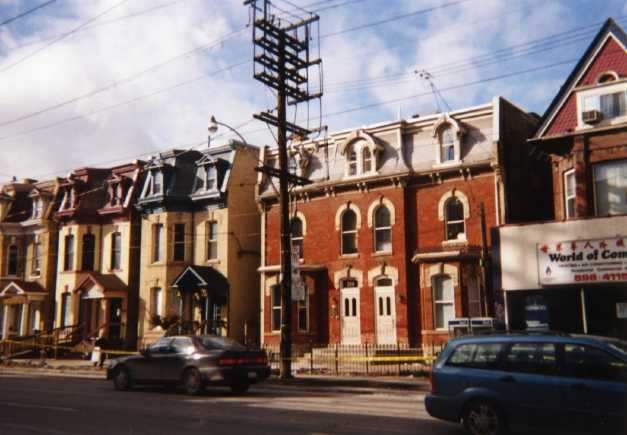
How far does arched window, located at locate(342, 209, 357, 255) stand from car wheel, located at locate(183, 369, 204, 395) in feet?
46.9

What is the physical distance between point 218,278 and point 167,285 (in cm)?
370

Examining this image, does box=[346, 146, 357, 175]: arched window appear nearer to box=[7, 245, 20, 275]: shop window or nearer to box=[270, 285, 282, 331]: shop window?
box=[270, 285, 282, 331]: shop window

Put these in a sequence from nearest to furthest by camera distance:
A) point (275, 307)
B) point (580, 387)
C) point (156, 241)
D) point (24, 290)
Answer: point (580, 387) → point (275, 307) → point (156, 241) → point (24, 290)

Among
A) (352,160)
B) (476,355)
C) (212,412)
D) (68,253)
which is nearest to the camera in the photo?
(476,355)

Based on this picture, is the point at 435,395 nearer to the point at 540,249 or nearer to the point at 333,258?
the point at 540,249

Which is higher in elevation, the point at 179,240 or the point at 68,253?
the point at 179,240

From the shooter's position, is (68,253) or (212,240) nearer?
(212,240)

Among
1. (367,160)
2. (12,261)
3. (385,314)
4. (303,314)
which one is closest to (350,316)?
(385,314)

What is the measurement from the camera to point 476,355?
10211mm

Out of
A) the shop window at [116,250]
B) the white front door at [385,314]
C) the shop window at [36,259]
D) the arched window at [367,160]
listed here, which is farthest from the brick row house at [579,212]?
the shop window at [36,259]

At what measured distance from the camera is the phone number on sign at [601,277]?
1920 cm

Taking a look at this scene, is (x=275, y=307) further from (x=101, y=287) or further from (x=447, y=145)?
(x=447, y=145)

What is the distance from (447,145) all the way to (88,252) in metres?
23.1

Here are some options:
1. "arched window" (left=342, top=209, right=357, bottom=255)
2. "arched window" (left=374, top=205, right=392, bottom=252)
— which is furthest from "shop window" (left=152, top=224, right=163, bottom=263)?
"arched window" (left=374, top=205, right=392, bottom=252)
